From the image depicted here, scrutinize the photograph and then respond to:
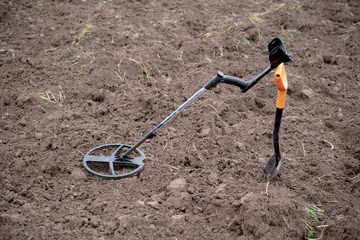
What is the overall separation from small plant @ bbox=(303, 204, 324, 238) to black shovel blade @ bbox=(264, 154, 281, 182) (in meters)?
0.27

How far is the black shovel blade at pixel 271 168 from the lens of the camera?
2.24 metres

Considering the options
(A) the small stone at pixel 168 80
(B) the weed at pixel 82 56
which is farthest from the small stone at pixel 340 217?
(B) the weed at pixel 82 56

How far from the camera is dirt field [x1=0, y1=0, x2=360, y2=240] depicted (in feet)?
6.52

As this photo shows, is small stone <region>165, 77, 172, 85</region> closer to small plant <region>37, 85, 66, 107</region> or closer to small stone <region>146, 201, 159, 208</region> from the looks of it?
small plant <region>37, 85, 66, 107</region>

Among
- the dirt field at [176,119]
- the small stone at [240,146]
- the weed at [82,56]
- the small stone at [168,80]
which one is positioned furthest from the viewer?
the weed at [82,56]

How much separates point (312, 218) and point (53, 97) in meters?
2.14

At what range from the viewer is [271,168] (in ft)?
7.46

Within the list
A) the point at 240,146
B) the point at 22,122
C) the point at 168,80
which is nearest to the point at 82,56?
the point at 168,80

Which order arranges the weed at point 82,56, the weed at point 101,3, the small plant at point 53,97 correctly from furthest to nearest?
the weed at point 101,3 → the weed at point 82,56 → the small plant at point 53,97

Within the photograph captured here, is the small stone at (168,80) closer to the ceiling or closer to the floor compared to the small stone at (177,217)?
closer to the ceiling

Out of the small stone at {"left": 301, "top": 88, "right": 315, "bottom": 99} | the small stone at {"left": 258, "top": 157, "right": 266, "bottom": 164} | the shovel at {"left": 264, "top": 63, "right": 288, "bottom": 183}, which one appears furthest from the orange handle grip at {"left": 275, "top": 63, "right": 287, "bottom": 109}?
the small stone at {"left": 301, "top": 88, "right": 315, "bottom": 99}

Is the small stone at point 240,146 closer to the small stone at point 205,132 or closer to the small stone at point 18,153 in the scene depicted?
the small stone at point 205,132

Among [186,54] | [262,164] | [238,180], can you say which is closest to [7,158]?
[238,180]

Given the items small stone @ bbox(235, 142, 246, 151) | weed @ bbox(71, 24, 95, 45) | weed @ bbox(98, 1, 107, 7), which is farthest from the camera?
weed @ bbox(98, 1, 107, 7)
